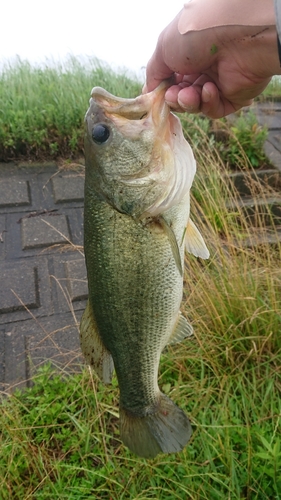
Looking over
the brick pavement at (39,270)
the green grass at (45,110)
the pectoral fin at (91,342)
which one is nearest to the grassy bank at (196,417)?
the brick pavement at (39,270)

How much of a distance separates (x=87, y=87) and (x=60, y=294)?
107 inches

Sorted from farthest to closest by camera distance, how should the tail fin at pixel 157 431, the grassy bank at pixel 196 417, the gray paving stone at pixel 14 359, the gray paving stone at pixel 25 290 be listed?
the gray paving stone at pixel 25 290 → the gray paving stone at pixel 14 359 → the grassy bank at pixel 196 417 → the tail fin at pixel 157 431

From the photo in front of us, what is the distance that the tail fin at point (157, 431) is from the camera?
1315 millimetres

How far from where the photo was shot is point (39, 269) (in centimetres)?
309

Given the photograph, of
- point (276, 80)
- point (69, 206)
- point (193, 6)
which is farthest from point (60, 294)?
point (276, 80)

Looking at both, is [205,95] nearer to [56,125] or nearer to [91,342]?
[91,342]

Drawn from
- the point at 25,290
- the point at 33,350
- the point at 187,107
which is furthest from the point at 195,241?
the point at 25,290

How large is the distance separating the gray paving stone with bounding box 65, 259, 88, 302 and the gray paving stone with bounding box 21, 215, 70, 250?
235mm

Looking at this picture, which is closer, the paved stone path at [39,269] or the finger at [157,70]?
the finger at [157,70]

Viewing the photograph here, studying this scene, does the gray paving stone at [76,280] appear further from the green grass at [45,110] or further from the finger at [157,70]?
the finger at [157,70]

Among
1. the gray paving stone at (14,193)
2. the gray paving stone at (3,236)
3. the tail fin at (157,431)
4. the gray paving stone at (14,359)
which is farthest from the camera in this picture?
the gray paving stone at (14,193)

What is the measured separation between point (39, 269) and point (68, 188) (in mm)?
1007

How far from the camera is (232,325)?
2.36 meters

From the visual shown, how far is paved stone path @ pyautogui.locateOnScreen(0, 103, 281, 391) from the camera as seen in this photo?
251cm
